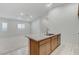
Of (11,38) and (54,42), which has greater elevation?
(11,38)

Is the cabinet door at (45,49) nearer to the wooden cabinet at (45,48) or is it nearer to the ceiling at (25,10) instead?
the wooden cabinet at (45,48)

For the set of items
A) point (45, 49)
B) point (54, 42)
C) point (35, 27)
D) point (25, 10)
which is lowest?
point (45, 49)

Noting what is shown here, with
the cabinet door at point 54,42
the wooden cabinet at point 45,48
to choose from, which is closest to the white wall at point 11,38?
the wooden cabinet at point 45,48

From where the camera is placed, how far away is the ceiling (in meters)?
2.18

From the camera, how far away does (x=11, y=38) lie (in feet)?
7.26

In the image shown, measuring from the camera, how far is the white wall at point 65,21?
2.25m

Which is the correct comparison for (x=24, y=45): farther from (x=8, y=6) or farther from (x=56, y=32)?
(x=8, y=6)

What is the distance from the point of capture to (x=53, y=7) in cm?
229

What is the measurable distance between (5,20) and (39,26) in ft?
2.73

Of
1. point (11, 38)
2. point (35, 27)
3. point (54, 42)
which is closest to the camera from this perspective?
point (11, 38)

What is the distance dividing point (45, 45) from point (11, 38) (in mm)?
855

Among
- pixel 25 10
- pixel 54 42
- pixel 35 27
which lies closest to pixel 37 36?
pixel 35 27

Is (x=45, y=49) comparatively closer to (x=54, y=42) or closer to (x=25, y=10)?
(x=54, y=42)
